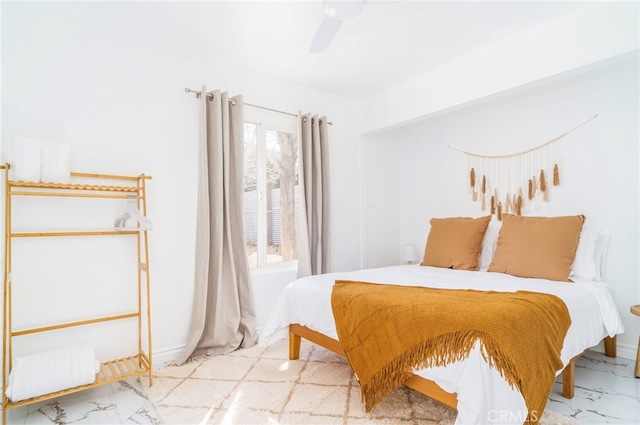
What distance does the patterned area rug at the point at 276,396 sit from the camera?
190 centimetres

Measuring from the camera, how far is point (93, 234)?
2.39 meters

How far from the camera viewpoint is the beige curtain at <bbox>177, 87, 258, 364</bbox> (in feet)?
9.32

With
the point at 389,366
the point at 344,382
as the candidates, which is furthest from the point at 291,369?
the point at 389,366

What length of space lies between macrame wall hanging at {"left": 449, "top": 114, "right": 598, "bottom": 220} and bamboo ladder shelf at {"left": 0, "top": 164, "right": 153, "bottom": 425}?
313 centimetres

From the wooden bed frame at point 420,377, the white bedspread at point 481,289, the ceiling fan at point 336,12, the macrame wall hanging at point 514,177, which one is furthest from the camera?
the macrame wall hanging at point 514,177

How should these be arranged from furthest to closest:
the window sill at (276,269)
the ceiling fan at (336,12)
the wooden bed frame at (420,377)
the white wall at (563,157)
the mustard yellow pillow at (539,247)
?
the window sill at (276,269) → the white wall at (563,157) → the mustard yellow pillow at (539,247) → the ceiling fan at (336,12) → the wooden bed frame at (420,377)

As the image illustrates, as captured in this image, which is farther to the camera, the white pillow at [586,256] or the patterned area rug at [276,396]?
the white pillow at [586,256]

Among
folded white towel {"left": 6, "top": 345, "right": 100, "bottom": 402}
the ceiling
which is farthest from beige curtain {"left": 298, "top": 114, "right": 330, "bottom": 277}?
folded white towel {"left": 6, "top": 345, "right": 100, "bottom": 402}

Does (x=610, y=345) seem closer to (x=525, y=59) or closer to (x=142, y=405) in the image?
(x=525, y=59)

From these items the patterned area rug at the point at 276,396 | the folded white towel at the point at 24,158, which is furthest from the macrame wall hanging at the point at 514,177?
the folded white towel at the point at 24,158

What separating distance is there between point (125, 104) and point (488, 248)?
3.25m

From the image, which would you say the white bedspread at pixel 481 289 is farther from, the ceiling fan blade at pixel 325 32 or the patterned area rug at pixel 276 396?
the ceiling fan blade at pixel 325 32

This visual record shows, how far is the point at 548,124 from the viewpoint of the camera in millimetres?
3229

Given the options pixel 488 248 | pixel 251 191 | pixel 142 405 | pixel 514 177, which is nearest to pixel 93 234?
pixel 142 405
